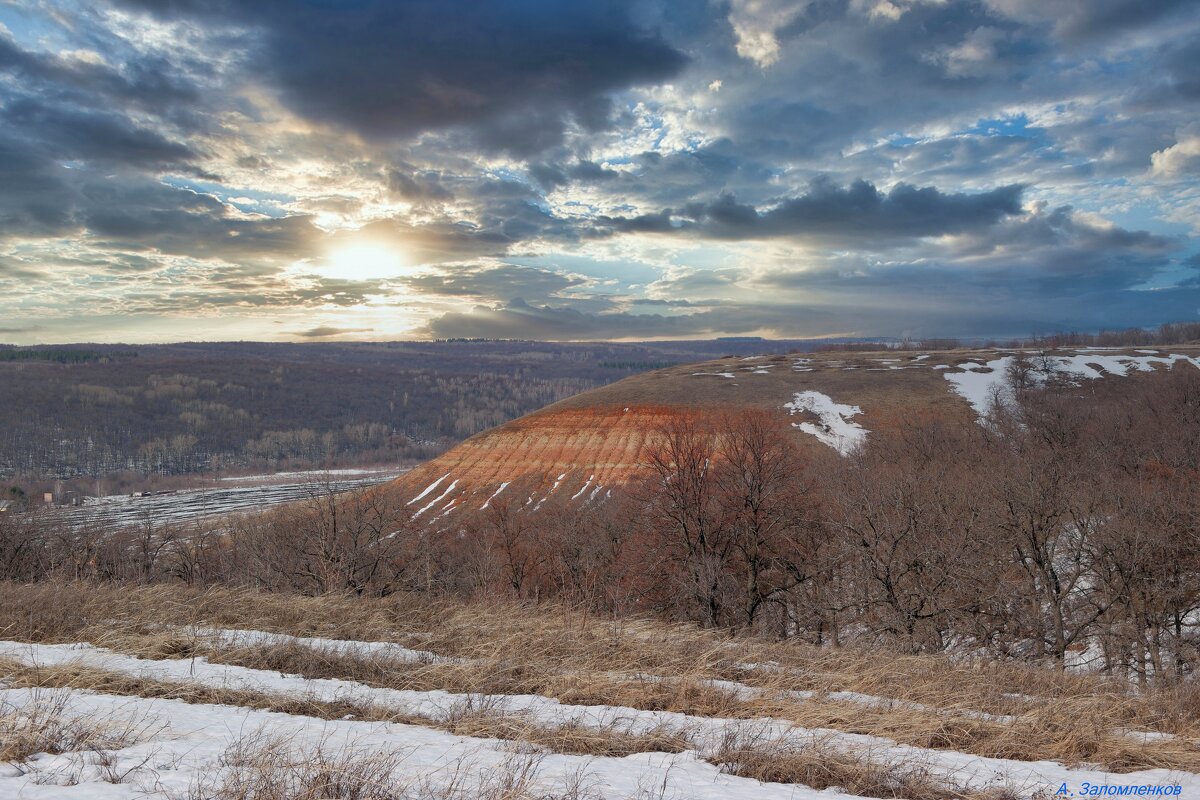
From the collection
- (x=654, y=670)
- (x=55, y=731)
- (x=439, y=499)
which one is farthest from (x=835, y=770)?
(x=439, y=499)

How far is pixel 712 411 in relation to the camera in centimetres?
8562

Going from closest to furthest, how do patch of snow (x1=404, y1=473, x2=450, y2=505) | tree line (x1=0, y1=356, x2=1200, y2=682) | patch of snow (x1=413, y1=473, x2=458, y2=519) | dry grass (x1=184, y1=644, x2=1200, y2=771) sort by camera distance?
1. dry grass (x1=184, y1=644, x2=1200, y2=771)
2. tree line (x1=0, y1=356, x2=1200, y2=682)
3. patch of snow (x1=413, y1=473, x2=458, y2=519)
4. patch of snow (x1=404, y1=473, x2=450, y2=505)

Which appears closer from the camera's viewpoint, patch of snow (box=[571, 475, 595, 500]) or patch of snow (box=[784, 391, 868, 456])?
patch of snow (box=[571, 475, 595, 500])

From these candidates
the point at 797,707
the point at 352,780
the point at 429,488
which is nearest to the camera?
the point at 352,780

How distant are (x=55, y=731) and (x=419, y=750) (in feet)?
9.97

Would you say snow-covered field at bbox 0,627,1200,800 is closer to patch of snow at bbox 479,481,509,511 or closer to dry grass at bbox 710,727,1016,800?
dry grass at bbox 710,727,1016,800

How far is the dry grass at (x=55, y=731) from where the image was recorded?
5.32 metres

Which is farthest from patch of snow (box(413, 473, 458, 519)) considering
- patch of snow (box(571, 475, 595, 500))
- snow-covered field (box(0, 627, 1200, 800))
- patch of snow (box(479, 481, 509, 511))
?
snow-covered field (box(0, 627, 1200, 800))

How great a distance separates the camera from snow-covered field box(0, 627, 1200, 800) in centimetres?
501

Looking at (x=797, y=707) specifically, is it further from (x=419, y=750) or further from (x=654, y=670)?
(x=419, y=750)

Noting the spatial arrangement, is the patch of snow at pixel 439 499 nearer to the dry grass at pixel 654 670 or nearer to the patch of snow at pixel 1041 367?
the dry grass at pixel 654 670

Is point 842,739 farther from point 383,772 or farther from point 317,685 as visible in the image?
point 317,685

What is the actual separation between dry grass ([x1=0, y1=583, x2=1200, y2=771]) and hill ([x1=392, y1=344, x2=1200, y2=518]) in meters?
58.0

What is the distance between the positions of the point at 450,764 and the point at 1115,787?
→ 5630mm
